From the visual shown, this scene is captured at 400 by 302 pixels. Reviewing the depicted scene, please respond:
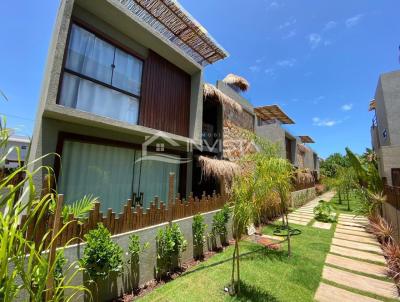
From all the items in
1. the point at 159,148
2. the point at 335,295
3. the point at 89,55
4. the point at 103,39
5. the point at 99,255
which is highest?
the point at 103,39

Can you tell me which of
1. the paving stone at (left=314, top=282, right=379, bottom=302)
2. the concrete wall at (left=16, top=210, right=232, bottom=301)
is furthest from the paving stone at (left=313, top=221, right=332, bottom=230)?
the concrete wall at (left=16, top=210, right=232, bottom=301)

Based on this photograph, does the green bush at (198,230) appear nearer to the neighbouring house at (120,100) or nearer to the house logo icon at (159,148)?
the neighbouring house at (120,100)

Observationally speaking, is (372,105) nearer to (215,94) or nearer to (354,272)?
(215,94)

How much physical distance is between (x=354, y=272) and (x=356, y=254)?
215 cm

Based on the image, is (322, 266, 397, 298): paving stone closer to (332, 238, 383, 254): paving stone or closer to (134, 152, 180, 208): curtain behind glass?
(332, 238, 383, 254): paving stone

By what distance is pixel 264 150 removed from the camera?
9188 mm

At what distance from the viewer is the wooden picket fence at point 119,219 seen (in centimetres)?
425

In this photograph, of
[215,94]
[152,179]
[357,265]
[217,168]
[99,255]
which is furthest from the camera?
[215,94]

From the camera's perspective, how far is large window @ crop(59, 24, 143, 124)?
7090 millimetres

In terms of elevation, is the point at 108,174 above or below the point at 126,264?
above

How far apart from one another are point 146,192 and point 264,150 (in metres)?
5.87

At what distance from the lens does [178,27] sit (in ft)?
35.2

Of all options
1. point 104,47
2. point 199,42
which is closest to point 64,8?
point 104,47

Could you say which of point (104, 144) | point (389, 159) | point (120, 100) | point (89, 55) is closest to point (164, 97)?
point (120, 100)
